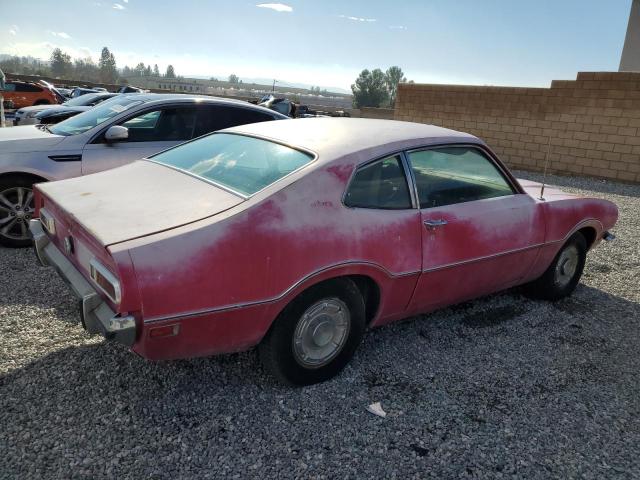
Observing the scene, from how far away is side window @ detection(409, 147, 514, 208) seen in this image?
10.6 ft

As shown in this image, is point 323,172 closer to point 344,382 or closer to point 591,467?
point 344,382

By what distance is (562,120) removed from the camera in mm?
13594

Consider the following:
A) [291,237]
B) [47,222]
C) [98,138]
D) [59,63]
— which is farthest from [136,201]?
[59,63]

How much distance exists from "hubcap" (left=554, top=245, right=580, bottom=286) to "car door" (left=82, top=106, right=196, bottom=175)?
411 centimetres

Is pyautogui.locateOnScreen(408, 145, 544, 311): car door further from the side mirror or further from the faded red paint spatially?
the side mirror

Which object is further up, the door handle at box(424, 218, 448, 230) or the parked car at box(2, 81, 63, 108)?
the parked car at box(2, 81, 63, 108)

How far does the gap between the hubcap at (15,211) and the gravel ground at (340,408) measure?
1290 millimetres

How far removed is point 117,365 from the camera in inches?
118

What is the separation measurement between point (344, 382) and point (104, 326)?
56.0 inches

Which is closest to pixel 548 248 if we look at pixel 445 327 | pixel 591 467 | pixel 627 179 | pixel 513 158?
pixel 445 327

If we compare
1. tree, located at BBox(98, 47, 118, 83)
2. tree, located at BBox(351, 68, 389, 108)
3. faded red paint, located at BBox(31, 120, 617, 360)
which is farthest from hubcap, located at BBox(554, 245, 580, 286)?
tree, located at BBox(98, 47, 118, 83)

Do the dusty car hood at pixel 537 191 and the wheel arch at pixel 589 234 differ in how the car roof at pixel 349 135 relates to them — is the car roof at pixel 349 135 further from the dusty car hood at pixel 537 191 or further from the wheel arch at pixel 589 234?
the wheel arch at pixel 589 234

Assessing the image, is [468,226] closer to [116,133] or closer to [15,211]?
[116,133]

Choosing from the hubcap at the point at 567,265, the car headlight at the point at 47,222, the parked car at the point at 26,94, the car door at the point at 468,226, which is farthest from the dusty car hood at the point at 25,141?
the parked car at the point at 26,94
